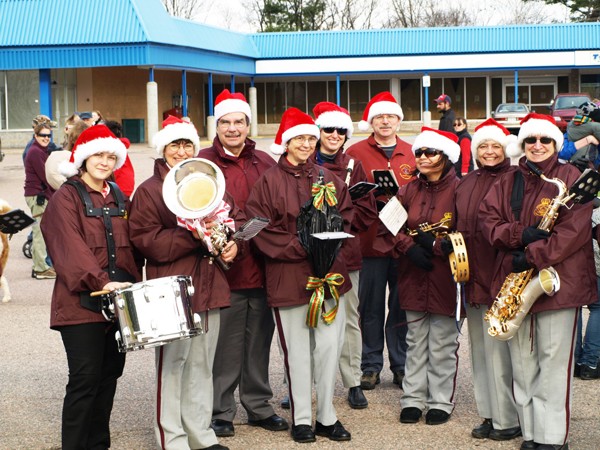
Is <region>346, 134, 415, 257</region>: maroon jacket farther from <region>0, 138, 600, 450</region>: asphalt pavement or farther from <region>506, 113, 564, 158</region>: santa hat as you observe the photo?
<region>506, 113, 564, 158</region>: santa hat

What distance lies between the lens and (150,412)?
7027 millimetres

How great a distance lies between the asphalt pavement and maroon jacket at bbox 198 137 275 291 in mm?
1049

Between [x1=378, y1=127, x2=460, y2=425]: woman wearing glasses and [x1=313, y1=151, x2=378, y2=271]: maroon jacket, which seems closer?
[x1=378, y1=127, x2=460, y2=425]: woman wearing glasses

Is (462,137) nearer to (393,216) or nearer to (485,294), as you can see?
(393,216)

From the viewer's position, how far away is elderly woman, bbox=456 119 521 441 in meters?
6.29

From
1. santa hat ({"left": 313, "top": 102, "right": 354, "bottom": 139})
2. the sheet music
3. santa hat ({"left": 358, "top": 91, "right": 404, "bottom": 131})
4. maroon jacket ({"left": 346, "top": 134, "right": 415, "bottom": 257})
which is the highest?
santa hat ({"left": 358, "top": 91, "right": 404, "bottom": 131})

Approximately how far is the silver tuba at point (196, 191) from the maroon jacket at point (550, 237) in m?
1.66

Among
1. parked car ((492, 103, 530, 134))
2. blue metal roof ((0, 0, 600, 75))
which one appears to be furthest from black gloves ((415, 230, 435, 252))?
blue metal roof ((0, 0, 600, 75))

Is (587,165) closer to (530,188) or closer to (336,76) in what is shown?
(530,188)

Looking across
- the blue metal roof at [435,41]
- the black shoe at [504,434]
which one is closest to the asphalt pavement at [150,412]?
the black shoe at [504,434]

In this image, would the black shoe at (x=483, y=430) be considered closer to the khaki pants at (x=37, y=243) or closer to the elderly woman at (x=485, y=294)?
the elderly woman at (x=485, y=294)

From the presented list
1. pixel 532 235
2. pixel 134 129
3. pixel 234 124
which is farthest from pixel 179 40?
pixel 532 235

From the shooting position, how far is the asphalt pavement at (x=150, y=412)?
248 inches

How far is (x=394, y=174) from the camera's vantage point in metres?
7.61
